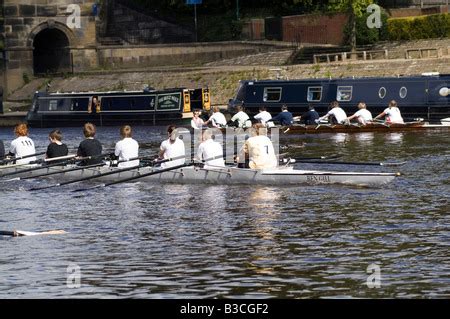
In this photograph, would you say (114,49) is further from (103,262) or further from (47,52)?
(103,262)

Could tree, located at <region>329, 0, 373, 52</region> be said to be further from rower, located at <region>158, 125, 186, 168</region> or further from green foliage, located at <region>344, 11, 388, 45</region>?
rower, located at <region>158, 125, 186, 168</region>

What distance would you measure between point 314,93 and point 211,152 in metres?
25.5

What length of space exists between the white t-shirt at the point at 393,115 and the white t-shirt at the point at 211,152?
18.3 m

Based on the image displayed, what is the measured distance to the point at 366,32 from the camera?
7719 centimetres

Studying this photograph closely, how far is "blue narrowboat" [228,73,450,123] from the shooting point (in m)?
57.5

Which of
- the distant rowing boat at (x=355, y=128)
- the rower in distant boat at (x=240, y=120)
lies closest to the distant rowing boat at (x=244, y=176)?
the distant rowing boat at (x=355, y=128)

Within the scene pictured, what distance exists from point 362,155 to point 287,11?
40.1 meters

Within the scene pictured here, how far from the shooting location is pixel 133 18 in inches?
3494

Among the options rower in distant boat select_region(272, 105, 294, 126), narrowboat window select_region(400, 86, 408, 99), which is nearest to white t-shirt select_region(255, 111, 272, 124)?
rower in distant boat select_region(272, 105, 294, 126)

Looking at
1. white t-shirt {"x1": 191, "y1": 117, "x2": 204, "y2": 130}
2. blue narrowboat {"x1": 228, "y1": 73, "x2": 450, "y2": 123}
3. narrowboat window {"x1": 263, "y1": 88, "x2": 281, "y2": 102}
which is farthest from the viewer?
narrowboat window {"x1": 263, "y1": 88, "x2": 281, "y2": 102}

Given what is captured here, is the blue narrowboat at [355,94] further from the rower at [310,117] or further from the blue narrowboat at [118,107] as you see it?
the rower at [310,117]

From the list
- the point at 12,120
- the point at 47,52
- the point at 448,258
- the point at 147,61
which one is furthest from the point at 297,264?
the point at 47,52

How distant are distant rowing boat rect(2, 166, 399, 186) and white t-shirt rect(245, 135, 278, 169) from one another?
0.73ft
